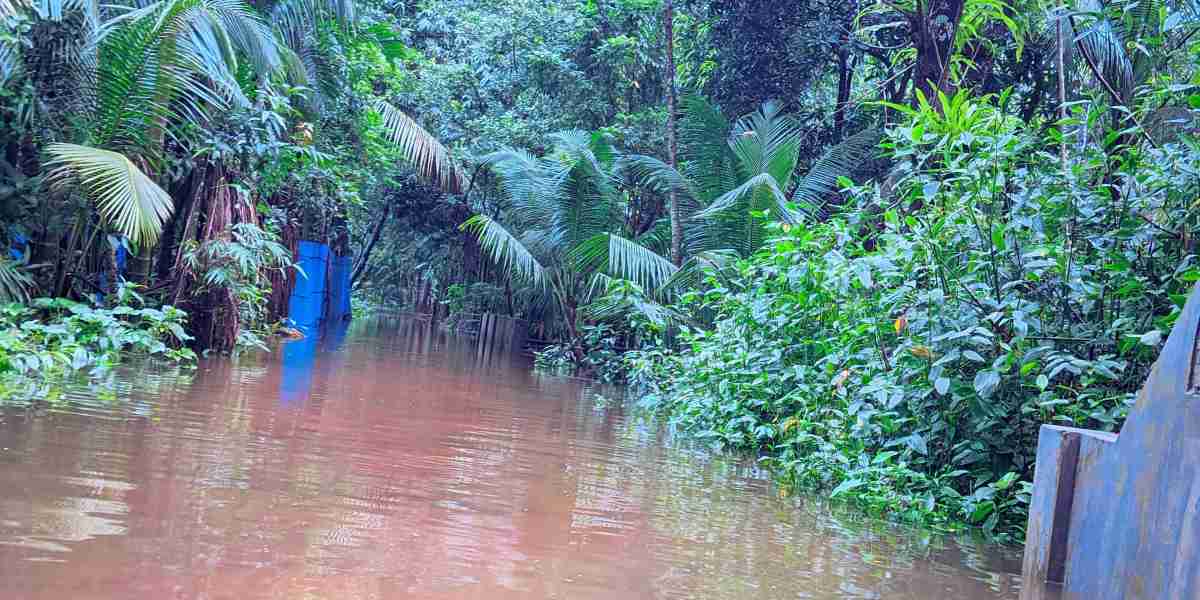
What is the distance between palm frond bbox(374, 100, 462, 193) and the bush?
39.5ft

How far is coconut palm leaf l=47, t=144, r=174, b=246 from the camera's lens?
7.52m

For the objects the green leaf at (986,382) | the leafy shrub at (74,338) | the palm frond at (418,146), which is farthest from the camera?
the palm frond at (418,146)

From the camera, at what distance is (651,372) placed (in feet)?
35.8

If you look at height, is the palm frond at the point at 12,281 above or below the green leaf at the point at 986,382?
below

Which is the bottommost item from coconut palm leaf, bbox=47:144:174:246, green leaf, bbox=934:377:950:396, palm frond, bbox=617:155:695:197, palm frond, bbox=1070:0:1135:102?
green leaf, bbox=934:377:950:396

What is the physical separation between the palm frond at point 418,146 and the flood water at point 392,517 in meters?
10.5

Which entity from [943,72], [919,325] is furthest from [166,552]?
[943,72]

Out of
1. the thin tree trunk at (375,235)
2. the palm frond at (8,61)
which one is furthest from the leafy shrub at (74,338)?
the thin tree trunk at (375,235)

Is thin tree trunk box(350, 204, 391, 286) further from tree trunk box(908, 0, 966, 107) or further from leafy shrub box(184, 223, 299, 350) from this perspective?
tree trunk box(908, 0, 966, 107)

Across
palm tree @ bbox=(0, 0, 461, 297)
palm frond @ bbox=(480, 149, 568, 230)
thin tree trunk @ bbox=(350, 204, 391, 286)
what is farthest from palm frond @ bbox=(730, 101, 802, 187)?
thin tree trunk @ bbox=(350, 204, 391, 286)

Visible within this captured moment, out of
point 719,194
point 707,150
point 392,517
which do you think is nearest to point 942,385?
point 392,517

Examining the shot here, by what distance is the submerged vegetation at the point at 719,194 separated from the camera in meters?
5.00

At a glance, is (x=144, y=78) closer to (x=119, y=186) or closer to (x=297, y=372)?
(x=119, y=186)

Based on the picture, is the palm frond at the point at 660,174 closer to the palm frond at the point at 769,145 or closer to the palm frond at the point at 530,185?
the palm frond at the point at 769,145
